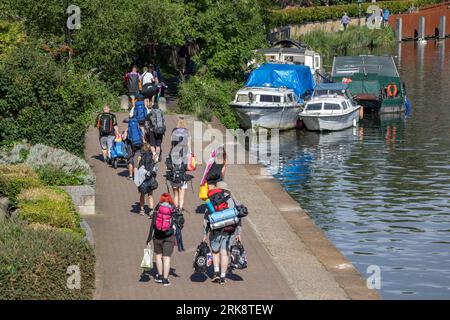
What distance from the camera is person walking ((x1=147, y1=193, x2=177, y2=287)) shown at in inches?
685

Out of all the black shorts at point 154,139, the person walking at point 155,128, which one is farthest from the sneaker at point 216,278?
the black shorts at point 154,139

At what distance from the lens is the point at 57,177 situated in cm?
2341

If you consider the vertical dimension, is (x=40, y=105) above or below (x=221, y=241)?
above

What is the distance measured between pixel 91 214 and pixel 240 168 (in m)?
7.26

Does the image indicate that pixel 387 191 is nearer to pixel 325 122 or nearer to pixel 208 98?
pixel 208 98

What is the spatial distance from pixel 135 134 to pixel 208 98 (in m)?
15.8

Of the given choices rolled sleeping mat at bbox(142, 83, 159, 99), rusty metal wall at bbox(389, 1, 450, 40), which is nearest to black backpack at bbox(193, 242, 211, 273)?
rolled sleeping mat at bbox(142, 83, 159, 99)

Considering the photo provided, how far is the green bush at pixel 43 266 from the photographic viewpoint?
52.4 feet

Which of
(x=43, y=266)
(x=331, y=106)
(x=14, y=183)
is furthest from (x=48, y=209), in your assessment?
(x=331, y=106)

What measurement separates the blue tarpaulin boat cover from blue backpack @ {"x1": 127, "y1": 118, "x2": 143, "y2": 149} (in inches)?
758

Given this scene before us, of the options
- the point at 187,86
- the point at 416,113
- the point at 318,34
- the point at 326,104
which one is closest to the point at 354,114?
the point at 326,104

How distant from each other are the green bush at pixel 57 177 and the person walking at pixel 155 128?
3.71 meters

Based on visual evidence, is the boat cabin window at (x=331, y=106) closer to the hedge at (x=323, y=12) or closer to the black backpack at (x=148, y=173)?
the black backpack at (x=148, y=173)
